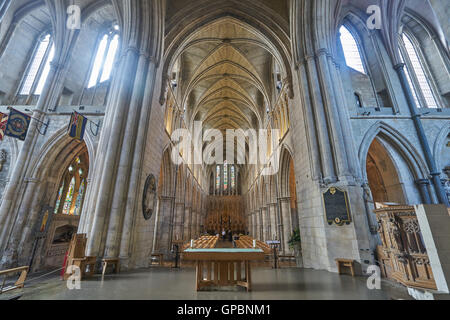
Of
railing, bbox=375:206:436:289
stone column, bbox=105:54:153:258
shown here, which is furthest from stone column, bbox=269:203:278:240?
stone column, bbox=105:54:153:258


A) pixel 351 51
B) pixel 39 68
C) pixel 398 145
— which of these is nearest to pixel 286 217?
pixel 398 145

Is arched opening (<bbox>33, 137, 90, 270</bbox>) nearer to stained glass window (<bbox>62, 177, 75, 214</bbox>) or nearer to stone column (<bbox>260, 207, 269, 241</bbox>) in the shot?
stained glass window (<bbox>62, 177, 75, 214</bbox>)

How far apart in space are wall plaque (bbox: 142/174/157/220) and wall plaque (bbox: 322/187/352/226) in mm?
6992

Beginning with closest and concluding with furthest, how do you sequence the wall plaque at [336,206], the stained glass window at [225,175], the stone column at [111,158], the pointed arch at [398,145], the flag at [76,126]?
the stone column at [111,158] < the wall plaque at [336,206] < the flag at [76,126] < the pointed arch at [398,145] < the stained glass window at [225,175]

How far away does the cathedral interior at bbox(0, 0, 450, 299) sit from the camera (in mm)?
5109

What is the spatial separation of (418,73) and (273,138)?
973cm

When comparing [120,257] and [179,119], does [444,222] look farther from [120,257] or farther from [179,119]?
[179,119]

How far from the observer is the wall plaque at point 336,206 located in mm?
6711

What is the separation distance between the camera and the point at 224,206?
34.8m

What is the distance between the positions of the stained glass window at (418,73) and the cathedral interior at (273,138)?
11 centimetres

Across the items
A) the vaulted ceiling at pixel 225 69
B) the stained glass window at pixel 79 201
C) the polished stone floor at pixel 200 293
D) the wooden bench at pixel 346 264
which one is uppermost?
the vaulted ceiling at pixel 225 69

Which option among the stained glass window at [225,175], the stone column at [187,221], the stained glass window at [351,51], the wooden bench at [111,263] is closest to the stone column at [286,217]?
the stained glass window at [351,51]

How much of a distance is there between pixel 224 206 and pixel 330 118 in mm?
29295

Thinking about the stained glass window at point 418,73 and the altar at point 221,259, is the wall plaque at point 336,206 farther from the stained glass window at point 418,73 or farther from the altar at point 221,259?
the stained glass window at point 418,73
